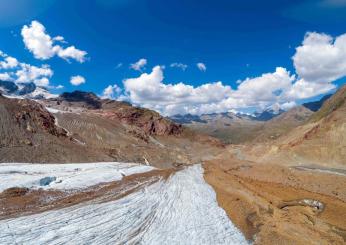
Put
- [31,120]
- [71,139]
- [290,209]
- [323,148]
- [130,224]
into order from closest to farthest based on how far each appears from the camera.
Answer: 1. [130,224]
2. [290,209]
3. [323,148]
4. [31,120]
5. [71,139]

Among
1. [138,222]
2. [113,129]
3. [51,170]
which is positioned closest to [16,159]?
[51,170]

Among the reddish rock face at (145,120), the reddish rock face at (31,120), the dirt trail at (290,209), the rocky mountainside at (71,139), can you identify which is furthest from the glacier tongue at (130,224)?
the reddish rock face at (145,120)

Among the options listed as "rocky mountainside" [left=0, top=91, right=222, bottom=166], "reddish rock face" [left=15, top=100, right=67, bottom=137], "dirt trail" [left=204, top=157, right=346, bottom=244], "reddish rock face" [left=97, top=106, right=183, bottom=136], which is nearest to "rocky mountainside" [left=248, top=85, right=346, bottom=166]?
"dirt trail" [left=204, top=157, right=346, bottom=244]

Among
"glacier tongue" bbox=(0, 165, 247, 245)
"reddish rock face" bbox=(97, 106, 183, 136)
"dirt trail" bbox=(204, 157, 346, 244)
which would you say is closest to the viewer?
"glacier tongue" bbox=(0, 165, 247, 245)

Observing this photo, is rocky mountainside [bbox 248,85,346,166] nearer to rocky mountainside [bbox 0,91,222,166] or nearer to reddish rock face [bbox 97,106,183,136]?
rocky mountainside [bbox 0,91,222,166]

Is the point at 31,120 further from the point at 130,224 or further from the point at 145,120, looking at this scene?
the point at 145,120

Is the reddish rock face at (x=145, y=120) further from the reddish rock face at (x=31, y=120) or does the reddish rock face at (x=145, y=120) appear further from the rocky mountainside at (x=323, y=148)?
the rocky mountainside at (x=323, y=148)

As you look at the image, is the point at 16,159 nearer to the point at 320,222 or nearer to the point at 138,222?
the point at 138,222

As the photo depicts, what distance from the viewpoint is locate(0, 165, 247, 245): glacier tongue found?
16.7m

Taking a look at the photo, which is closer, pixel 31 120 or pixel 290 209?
pixel 290 209

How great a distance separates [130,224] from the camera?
19.3 metres

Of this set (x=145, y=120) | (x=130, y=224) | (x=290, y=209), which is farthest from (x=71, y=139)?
(x=145, y=120)

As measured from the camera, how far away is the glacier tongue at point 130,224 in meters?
16.7

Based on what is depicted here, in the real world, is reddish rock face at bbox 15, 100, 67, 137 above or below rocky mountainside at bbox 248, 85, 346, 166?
above
